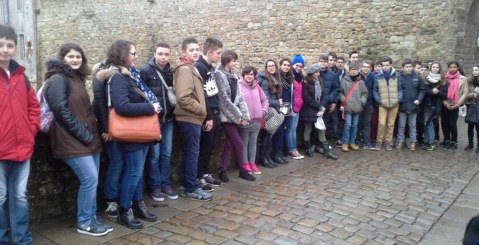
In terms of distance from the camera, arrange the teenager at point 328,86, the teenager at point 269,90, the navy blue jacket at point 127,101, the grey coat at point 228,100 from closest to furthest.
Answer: the navy blue jacket at point 127,101, the grey coat at point 228,100, the teenager at point 269,90, the teenager at point 328,86

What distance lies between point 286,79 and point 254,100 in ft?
3.41

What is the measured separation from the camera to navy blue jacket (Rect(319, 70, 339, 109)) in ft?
23.1

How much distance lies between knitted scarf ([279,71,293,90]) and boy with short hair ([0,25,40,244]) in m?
3.87

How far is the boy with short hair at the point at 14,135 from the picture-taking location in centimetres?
285

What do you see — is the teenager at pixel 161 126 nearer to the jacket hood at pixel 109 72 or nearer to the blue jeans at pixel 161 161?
the blue jeans at pixel 161 161

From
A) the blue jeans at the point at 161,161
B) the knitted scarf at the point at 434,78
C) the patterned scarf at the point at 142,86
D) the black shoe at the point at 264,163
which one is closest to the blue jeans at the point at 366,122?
the knitted scarf at the point at 434,78

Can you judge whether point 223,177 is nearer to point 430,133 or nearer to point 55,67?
point 55,67

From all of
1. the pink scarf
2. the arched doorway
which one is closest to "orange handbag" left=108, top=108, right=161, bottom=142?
the pink scarf

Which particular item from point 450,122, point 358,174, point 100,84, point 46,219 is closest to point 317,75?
point 358,174

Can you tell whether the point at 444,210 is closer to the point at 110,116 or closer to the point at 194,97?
the point at 194,97

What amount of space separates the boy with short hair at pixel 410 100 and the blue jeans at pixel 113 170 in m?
5.72

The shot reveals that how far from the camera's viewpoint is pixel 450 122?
7531 mm

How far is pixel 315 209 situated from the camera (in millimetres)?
4230

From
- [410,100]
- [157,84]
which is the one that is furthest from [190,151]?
[410,100]
